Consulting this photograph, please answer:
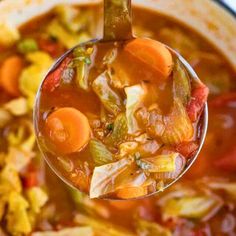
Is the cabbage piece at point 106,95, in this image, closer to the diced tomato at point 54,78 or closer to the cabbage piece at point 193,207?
the diced tomato at point 54,78

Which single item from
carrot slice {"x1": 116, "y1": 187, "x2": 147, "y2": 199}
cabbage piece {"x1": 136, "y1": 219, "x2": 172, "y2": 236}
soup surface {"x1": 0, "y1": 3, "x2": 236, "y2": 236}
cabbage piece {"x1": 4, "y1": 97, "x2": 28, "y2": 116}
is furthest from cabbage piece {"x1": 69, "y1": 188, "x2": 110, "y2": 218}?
carrot slice {"x1": 116, "y1": 187, "x2": 147, "y2": 199}

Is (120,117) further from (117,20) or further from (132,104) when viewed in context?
(117,20)

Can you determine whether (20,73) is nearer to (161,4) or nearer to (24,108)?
(24,108)

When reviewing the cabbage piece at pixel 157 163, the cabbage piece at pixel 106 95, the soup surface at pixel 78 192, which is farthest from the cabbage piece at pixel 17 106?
the cabbage piece at pixel 157 163

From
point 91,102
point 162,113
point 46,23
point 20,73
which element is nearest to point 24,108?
point 20,73

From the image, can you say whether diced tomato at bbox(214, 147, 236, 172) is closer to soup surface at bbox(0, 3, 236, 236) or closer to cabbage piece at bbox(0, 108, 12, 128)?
soup surface at bbox(0, 3, 236, 236)

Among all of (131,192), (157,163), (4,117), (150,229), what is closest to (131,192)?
(131,192)
